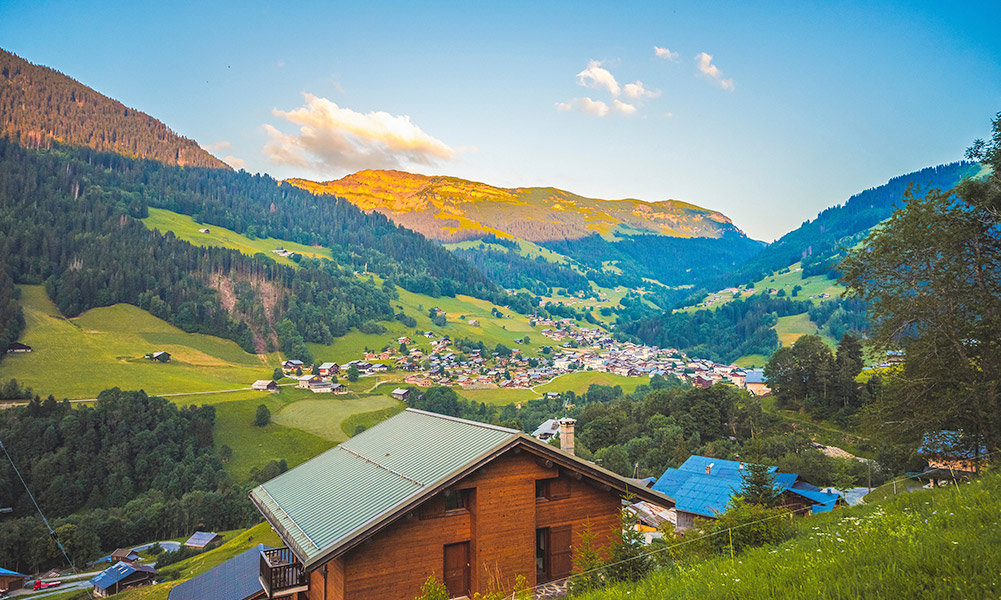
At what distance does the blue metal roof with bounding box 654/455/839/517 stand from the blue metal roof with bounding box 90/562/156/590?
4616 centimetres

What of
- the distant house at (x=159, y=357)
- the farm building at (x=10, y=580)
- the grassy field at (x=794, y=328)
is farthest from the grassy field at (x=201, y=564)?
the grassy field at (x=794, y=328)

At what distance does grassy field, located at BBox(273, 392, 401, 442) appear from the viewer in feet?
313

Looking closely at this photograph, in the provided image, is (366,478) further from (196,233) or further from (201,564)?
(196,233)

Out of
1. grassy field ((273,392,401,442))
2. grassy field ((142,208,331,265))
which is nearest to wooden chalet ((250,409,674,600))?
grassy field ((273,392,401,442))

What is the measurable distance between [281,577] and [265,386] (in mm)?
104174

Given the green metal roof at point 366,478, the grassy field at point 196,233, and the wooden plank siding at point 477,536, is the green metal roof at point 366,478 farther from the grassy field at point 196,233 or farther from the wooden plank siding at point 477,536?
the grassy field at point 196,233

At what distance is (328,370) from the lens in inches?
5123

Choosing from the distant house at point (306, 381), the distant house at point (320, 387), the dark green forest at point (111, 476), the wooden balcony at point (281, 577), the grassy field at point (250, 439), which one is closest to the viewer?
the wooden balcony at point (281, 577)

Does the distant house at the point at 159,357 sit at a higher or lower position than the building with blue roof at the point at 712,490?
lower

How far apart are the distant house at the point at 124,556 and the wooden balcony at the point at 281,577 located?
5192cm

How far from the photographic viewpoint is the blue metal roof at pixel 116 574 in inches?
1805

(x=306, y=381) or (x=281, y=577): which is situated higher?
(x=281, y=577)

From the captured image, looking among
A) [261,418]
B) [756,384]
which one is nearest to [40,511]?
[261,418]

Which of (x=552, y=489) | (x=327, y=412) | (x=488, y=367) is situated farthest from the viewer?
(x=488, y=367)
